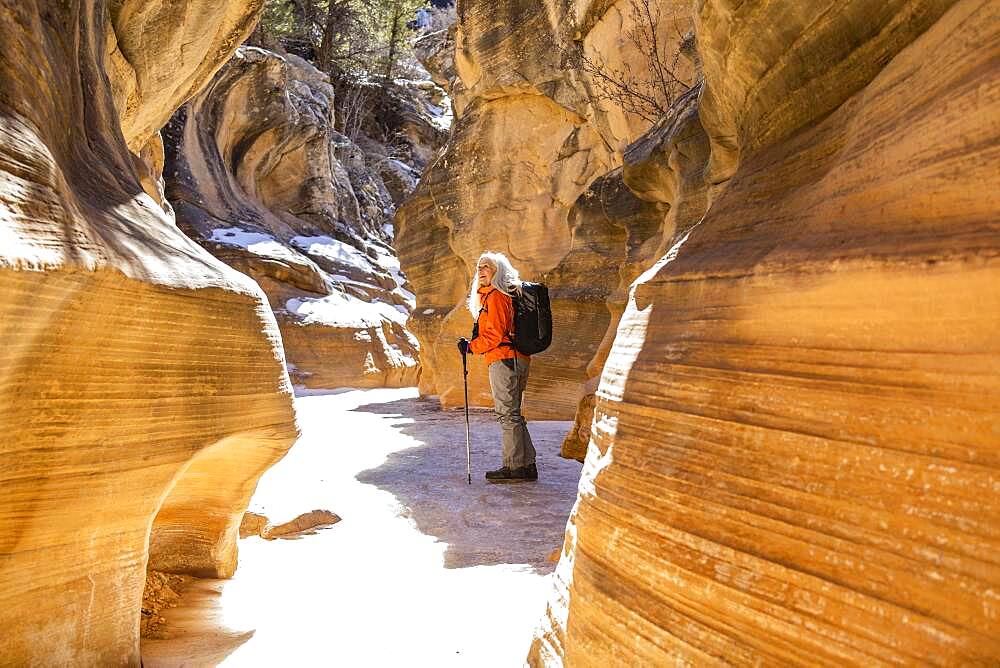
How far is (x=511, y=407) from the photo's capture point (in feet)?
16.9

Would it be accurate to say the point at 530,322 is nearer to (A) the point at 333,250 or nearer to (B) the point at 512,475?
(B) the point at 512,475

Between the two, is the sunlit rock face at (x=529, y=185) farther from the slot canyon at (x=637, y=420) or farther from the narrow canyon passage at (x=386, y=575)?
the slot canyon at (x=637, y=420)

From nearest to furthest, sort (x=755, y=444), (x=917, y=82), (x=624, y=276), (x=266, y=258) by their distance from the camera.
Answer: (x=755, y=444), (x=917, y=82), (x=624, y=276), (x=266, y=258)

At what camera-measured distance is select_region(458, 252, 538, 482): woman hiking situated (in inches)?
199

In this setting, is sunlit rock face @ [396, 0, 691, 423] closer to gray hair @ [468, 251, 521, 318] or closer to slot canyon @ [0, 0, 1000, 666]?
gray hair @ [468, 251, 521, 318]

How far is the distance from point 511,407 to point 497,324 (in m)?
0.61

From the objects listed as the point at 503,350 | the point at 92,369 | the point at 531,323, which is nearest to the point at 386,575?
the point at 92,369

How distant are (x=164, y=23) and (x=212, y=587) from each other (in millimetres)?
3881

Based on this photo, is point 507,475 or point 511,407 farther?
point 507,475

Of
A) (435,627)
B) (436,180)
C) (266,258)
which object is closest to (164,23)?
(435,627)

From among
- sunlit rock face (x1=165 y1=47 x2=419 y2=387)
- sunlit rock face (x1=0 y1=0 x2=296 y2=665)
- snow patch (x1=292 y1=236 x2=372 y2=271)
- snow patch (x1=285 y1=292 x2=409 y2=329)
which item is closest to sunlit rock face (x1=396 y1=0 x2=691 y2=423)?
snow patch (x1=285 y1=292 x2=409 y2=329)

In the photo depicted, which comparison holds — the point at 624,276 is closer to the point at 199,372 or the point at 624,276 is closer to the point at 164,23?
the point at 164,23

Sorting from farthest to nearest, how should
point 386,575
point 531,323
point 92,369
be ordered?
point 531,323
point 386,575
point 92,369

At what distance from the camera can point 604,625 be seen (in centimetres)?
171
